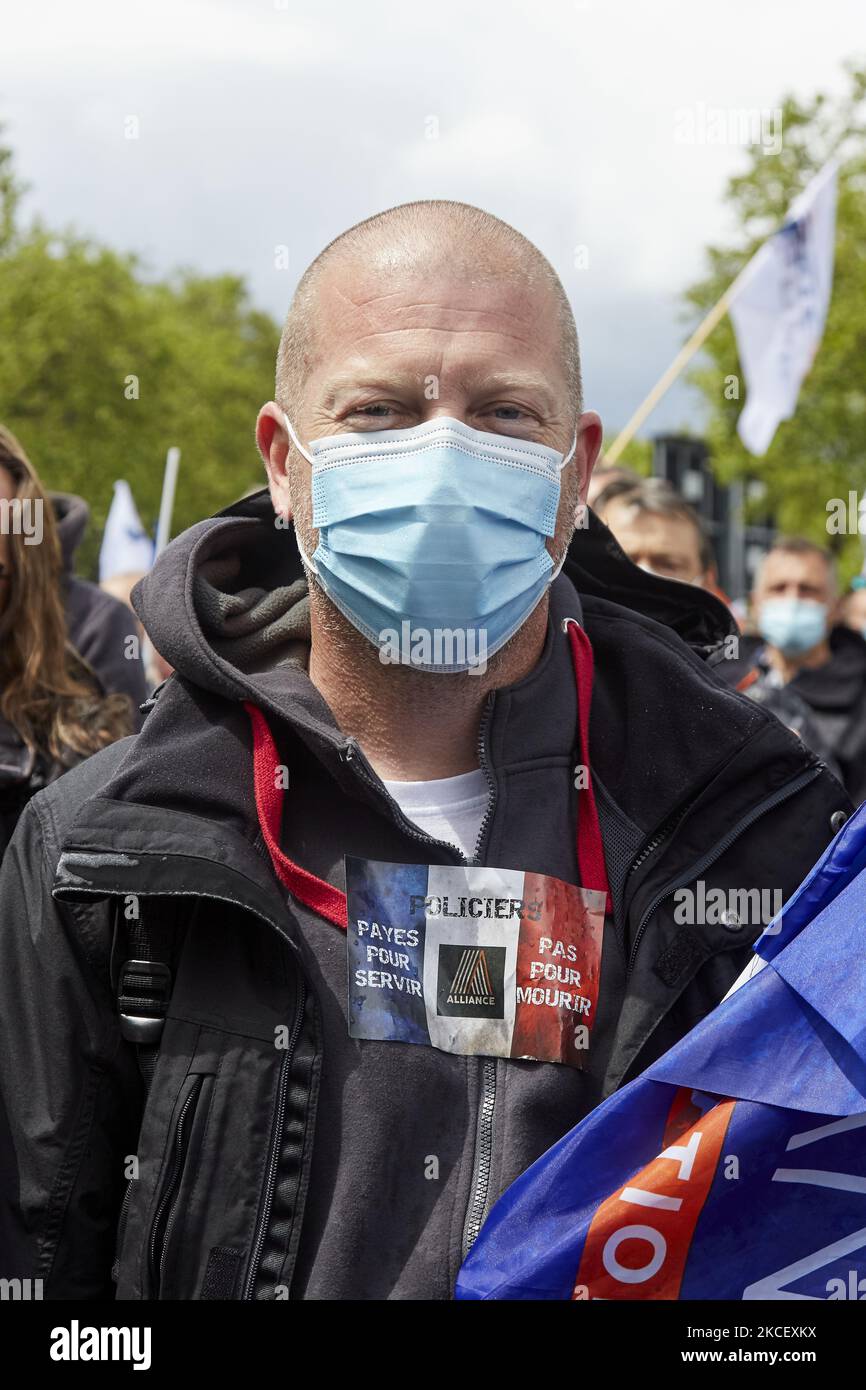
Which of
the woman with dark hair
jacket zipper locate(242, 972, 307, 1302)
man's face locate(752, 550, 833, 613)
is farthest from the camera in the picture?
man's face locate(752, 550, 833, 613)

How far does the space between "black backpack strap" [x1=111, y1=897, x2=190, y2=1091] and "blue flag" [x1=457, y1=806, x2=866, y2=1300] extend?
0.53 meters

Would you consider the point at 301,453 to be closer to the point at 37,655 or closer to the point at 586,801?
the point at 586,801

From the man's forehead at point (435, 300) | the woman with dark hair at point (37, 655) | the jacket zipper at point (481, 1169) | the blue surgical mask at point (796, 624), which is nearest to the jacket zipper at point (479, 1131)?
the jacket zipper at point (481, 1169)

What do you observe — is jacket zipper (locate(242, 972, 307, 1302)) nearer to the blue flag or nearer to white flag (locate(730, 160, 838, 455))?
the blue flag

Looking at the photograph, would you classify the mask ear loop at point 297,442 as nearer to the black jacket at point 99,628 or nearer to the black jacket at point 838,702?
the black jacket at point 99,628

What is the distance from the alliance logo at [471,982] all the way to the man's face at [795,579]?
6022 mm

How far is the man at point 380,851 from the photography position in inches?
89.6

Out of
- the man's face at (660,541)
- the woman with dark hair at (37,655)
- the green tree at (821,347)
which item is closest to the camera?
the woman with dark hair at (37,655)

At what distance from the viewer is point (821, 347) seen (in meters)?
32.1

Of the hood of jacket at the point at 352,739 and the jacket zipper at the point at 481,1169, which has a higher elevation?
the hood of jacket at the point at 352,739

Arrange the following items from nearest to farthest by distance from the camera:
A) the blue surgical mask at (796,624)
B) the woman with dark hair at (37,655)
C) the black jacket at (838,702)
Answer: the woman with dark hair at (37,655) < the black jacket at (838,702) < the blue surgical mask at (796,624)

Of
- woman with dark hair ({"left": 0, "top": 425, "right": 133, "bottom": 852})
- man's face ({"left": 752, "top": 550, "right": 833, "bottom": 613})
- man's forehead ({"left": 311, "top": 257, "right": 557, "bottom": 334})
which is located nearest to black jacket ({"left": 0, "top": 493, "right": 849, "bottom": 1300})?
man's forehead ({"left": 311, "top": 257, "right": 557, "bottom": 334})

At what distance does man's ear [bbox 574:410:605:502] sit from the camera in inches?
107

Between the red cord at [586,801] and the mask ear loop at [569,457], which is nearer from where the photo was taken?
the red cord at [586,801]
